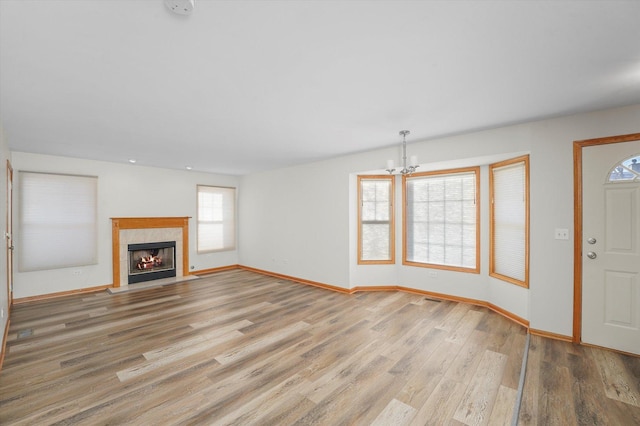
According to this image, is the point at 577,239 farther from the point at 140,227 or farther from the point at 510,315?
the point at 140,227

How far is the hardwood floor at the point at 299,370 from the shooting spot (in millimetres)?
1979

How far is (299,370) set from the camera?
251cm

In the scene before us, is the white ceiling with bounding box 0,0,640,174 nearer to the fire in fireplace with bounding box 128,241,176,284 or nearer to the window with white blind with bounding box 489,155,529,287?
the window with white blind with bounding box 489,155,529,287

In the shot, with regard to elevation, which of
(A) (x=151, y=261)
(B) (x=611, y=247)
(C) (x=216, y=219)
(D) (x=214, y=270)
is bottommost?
(D) (x=214, y=270)

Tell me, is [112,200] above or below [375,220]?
above

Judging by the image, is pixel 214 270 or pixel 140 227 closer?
pixel 140 227

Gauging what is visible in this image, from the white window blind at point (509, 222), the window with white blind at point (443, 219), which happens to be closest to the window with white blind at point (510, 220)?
the white window blind at point (509, 222)

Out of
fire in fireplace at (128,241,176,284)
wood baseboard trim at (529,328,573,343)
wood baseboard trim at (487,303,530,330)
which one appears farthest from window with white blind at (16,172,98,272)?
wood baseboard trim at (529,328,573,343)

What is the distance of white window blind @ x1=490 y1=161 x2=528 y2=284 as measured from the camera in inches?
143

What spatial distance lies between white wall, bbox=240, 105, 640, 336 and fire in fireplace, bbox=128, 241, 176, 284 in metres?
1.75

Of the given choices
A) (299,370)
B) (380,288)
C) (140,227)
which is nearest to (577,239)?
(380,288)

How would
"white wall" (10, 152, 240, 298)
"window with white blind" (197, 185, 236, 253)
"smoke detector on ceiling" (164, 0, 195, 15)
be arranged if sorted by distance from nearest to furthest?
"smoke detector on ceiling" (164, 0, 195, 15) < "white wall" (10, 152, 240, 298) < "window with white blind" (197, 185, 236, 253)

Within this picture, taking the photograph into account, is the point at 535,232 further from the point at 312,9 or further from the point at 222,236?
the point at 222,236

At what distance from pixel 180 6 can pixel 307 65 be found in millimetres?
868
